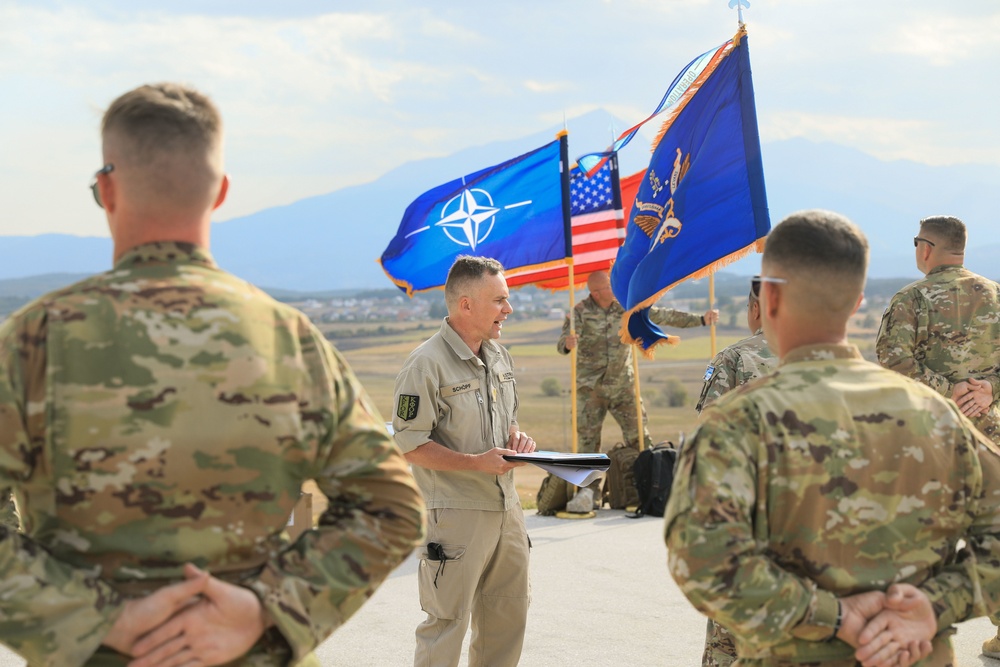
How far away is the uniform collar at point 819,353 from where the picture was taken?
7.82 ft

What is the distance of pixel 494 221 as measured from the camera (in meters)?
9.38

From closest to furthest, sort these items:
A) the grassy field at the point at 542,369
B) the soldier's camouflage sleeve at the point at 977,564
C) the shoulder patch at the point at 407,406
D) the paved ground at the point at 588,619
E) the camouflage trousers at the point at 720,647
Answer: the soldier's camouflage sleeve at the point at 977,564 → the camouflage trousers at the point at 720,647 → the shoulder patch at the point at 407,406 → the paved ground at the point at 588,619 → the grassy field at the point at 542,369

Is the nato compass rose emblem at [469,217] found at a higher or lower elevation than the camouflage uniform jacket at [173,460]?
higher

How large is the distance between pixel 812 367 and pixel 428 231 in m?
7.25

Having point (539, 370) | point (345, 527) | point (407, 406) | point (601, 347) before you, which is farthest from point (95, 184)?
point (539, 370)

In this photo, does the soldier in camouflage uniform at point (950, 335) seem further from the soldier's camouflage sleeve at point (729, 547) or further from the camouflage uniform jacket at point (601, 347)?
the camouflage uniform jacket at point (601, 347)

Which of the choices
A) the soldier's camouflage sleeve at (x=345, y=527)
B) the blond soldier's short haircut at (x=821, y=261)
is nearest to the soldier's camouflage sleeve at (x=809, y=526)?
the blond soldier's short haircut at (x=821, y=261)

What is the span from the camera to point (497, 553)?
4633 mm

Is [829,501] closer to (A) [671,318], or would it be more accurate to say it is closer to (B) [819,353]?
(B) [819,353]

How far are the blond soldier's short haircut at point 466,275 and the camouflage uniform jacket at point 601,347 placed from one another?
564 centimetres

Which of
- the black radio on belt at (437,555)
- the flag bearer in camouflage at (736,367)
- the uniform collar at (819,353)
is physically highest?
the uniform collar at (819,353)

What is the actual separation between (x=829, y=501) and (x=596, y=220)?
8.05 metres

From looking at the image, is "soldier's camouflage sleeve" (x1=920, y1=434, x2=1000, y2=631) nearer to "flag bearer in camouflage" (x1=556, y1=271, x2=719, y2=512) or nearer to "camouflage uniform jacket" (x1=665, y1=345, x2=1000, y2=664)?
"camouflage uniform jacket" (x1=665, y1=345, x2=1000, y2=664)

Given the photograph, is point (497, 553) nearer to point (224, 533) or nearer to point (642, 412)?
point (224, 533)
